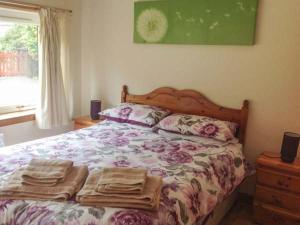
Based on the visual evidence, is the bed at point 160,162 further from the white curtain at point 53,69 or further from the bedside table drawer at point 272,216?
the white curtain at point 53,69

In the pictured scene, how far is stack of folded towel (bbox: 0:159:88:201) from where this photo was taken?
5.03ft

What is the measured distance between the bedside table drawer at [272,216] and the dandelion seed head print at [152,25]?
1946 millimetres

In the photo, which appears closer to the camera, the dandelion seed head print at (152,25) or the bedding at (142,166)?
the bedding at (142,166)

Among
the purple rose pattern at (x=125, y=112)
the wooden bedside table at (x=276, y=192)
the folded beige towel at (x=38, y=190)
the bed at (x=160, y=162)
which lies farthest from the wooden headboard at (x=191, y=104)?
the folded beige towel at (x=38, y=190)

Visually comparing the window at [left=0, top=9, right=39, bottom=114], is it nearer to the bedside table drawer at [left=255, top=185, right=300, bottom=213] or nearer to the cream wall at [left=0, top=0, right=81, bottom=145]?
the cream wall at [left=0, top=0, right=81, bottom=145]

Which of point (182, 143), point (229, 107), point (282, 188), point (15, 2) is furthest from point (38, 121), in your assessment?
point (282, 188)

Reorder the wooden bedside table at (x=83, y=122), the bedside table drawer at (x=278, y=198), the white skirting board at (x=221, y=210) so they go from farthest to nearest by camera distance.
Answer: the wooden bedside table at (x=83, y=122)
the bedside table drawer at (x=278, y=198)
the white skirting board at (x=221, y=210)

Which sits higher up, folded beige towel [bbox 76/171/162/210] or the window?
the window

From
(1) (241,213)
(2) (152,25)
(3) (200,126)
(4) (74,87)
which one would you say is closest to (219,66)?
(3) (200,126)

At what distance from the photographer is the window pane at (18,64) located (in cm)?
309

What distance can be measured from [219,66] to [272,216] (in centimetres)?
145

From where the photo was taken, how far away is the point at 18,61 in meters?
3.23

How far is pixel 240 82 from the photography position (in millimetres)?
2830

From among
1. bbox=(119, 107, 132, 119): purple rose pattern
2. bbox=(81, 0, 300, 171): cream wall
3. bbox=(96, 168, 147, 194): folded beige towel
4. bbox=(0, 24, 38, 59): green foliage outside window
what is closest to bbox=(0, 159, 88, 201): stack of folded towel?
bbox=(96, 168, 147, 194): folded beige towel
